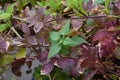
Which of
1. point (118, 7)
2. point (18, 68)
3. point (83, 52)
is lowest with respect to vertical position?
point (18, 68)

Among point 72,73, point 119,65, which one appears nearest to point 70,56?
point 72,73

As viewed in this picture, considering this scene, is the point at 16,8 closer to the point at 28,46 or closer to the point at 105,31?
the point at 28,46

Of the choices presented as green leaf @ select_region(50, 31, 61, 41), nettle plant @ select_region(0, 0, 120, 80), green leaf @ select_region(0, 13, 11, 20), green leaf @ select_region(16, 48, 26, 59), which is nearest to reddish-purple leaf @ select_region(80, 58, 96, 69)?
nettle plant @ select_region(0, 0, 120, 80)

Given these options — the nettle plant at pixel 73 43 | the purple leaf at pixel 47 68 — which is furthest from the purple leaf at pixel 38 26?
the purple leaf at pixel 47 68

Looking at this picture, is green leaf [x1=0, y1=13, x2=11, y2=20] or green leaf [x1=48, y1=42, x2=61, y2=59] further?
green leaf [x1=0, y1=13, x2=11, y2=20]

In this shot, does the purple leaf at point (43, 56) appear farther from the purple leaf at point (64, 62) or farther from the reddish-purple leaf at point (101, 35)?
the reddish-purple leaf at point (101, 35)

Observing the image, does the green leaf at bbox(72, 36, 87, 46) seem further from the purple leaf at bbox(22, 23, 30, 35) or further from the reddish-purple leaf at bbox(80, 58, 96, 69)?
the purple leaf at bbox(22, 23, 30, 35)

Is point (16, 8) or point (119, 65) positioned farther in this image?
point (16, 8)

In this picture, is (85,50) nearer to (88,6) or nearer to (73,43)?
(73,43)
